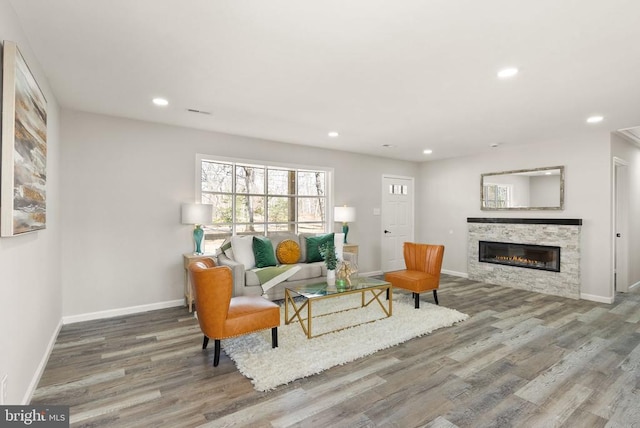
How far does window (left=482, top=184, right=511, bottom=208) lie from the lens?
591 cm

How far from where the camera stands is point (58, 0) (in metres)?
1.89

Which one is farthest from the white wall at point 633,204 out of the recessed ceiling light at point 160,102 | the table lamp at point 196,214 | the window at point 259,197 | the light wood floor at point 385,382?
the recessed ceiling light at point 160,102

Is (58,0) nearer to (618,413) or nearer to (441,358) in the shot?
(441,358)

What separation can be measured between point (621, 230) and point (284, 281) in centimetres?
565

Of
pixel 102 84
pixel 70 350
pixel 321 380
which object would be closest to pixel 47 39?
pixel 102 84

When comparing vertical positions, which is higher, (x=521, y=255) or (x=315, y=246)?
(x=315, y=246)

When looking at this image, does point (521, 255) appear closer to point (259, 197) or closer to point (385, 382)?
point (385, 382)

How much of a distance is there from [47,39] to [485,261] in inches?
268

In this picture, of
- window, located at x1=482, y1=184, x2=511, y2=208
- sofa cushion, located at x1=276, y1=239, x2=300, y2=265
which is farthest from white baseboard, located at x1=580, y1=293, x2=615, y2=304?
sofa cushion, located at x1=276, y1=239, x2=300, y2=265

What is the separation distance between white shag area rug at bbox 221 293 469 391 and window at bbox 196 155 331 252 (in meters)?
1.79

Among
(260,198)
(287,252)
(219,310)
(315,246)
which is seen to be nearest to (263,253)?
(287,252)

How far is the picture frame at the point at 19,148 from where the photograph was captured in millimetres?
1684

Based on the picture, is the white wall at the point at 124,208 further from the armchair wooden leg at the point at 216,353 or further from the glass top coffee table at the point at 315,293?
the armchair wooden leg at the point at 216,353

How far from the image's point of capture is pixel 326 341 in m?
3.20
